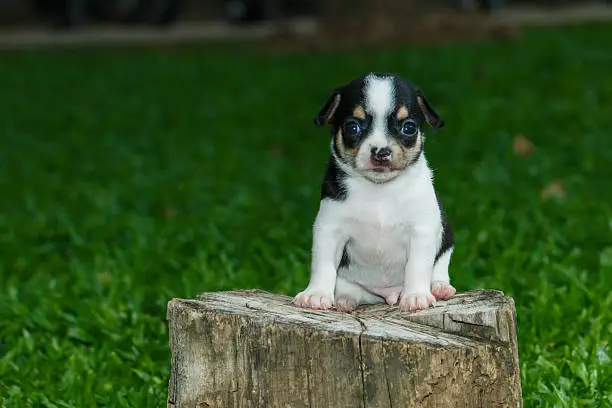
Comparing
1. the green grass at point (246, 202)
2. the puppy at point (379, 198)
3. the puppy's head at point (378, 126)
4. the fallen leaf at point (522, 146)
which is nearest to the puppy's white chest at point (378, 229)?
the puppy at point (379, 198)

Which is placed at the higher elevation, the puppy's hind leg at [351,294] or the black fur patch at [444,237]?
the black fur patch at [444,237]

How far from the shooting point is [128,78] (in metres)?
17.8

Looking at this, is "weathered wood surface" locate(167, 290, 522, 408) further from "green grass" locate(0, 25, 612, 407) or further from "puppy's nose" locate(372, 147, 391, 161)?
"green grass" locate(0, 25, 612, 407)

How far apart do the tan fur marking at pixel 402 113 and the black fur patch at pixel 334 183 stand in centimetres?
36

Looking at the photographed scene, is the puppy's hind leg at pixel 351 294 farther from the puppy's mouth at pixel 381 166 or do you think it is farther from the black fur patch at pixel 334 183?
the puppy's mouth at pixel 381 166

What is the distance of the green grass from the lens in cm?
586

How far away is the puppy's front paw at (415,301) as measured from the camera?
4.15m

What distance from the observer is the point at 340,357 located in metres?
3.79

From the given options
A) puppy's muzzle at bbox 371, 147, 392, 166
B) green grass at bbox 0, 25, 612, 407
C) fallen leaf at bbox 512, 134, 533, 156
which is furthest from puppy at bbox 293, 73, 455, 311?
fallen leaf at bbox 512, 134, 533, 156

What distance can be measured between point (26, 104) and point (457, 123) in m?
7.31

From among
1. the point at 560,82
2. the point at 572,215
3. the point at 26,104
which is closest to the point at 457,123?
the point at 560,82

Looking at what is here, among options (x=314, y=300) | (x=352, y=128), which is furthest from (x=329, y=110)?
(x=314, y=300)

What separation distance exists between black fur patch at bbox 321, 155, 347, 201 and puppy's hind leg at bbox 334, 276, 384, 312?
0.41 metres

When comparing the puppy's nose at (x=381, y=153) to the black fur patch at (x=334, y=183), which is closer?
the puppy's nose at (x=381, y=153)
